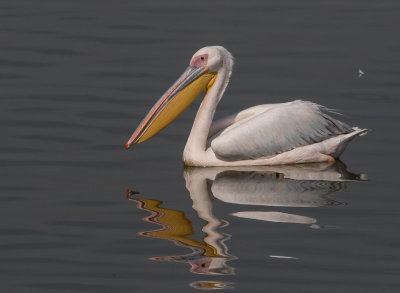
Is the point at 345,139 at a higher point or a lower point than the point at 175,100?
lower

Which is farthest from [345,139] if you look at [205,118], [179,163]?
[179,163]

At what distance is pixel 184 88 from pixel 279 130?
859 millimetres

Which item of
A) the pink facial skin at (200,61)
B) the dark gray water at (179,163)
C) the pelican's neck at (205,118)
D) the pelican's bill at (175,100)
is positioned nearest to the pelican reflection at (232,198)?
the dark gray water at (179,163)

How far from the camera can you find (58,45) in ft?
42.0

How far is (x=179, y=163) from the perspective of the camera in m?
9.48

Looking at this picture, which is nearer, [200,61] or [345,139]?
[345,139]

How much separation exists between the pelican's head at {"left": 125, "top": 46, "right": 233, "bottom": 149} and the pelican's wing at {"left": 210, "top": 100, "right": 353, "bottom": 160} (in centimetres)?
41

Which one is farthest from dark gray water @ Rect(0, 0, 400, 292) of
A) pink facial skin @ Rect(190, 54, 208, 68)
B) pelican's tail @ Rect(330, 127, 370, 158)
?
pink facial skin @ Rect(190, 54, 208, 68)

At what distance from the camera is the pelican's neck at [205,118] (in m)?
9.47

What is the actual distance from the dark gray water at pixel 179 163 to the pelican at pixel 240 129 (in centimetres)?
16

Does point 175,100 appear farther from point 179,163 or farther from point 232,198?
point 232,198

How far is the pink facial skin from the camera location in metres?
9.71

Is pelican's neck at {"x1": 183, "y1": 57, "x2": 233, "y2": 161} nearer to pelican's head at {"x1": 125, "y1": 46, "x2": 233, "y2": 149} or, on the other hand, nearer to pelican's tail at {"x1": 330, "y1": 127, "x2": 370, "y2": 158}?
pelican's head at {"x1": 125, "y1": 46, "x2": 233, "y2": 149}

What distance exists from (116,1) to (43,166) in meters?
6.21
